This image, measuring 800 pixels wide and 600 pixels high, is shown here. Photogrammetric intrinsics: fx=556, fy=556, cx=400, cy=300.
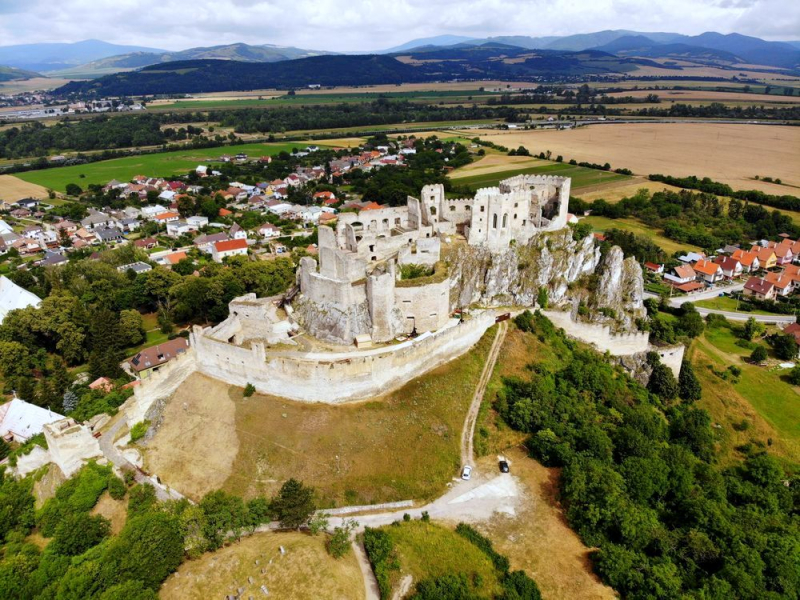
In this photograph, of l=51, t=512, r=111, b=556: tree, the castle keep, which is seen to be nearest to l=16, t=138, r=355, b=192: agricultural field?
the castle keep

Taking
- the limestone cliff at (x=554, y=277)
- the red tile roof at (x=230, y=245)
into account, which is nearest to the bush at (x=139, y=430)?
the limestone cliff at (x=554, y=277)

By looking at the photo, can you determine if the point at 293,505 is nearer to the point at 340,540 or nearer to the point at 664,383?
the point at 340,540

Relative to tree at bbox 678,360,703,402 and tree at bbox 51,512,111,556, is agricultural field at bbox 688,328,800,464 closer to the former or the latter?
tree at bbox 678,360,703,402

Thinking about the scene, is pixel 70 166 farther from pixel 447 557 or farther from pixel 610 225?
pixel 447 557

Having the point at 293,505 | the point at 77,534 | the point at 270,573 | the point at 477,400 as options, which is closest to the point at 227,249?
the point at 477,400

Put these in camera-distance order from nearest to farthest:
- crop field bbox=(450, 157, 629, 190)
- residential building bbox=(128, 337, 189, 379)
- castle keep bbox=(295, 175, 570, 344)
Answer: castle keep bbox=(295, 175, 570, 344)
residential building bbox=(128, 337, 189, 379)
crop field bbox=(450, 157, 629, 190)

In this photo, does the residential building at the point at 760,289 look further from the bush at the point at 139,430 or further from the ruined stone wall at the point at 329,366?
the bush at the point at 139,430

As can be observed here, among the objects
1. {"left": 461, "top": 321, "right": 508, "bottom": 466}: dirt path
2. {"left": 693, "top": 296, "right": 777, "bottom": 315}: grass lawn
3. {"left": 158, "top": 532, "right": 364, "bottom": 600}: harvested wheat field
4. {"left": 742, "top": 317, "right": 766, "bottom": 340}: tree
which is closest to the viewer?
{"left": 158, "top": 532, "right": 364, "bottom": 600}: harvested wheat field
